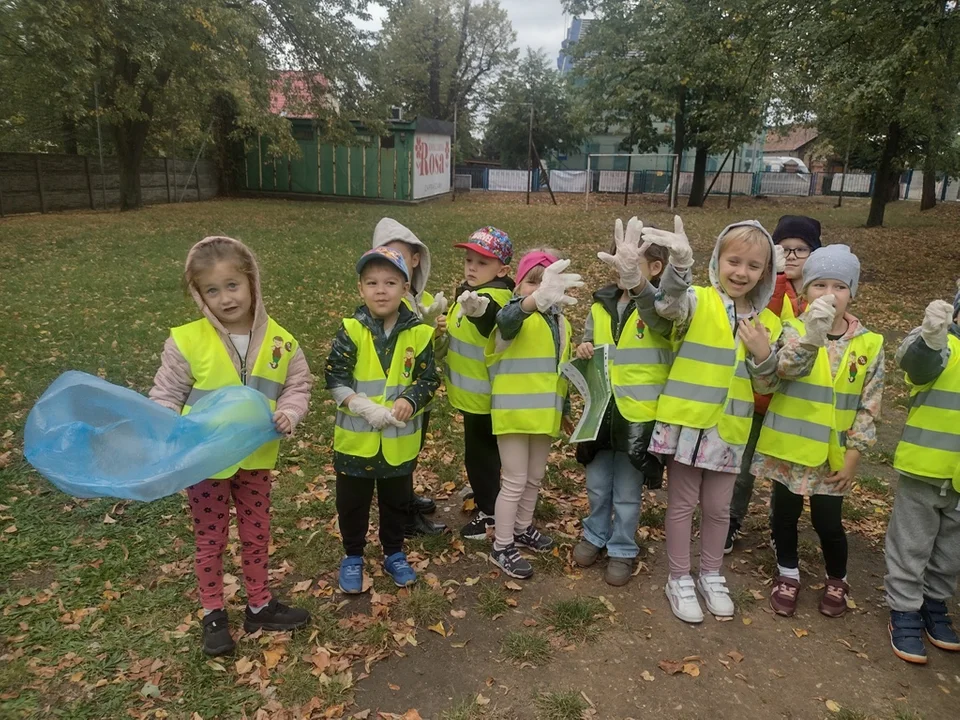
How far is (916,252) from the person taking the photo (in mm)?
17156

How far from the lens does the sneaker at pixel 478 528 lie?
14.0ft

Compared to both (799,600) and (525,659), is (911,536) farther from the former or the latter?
(525,659)

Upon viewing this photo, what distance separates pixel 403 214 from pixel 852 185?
33982 millimetres

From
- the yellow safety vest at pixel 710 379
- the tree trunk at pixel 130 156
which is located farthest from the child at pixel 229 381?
the tree trunk at pixel 130 156

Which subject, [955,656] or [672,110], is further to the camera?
[672,110]

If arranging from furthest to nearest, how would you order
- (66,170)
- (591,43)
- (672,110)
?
(591,43) < (672,110) < (66,170)

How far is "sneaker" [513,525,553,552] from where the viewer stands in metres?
4.15

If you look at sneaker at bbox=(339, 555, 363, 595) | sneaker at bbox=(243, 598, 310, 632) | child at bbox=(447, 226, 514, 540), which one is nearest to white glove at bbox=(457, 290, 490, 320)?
child at bbox=(447, 226, 514, 540)

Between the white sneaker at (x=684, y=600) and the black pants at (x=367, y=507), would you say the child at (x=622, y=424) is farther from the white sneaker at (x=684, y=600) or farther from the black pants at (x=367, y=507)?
the black pants at (x=367, y=507)

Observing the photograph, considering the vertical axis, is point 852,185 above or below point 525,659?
above

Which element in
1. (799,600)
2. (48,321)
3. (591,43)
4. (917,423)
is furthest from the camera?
(591,43)

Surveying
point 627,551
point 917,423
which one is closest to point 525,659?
point 627,551

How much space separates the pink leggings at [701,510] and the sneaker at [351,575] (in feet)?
5.56

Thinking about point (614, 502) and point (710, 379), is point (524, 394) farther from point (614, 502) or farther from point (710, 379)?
point (710, 379)
